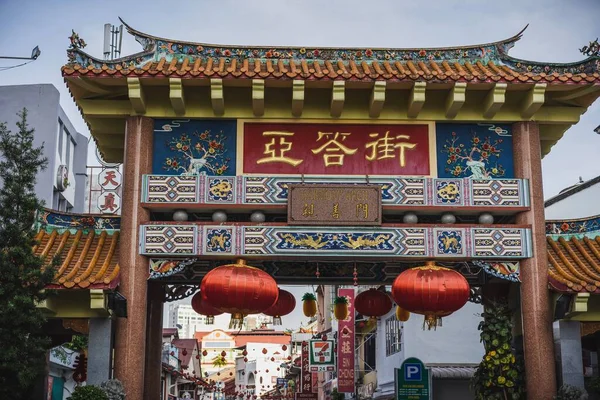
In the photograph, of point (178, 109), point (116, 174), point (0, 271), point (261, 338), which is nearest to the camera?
point (0, 271)

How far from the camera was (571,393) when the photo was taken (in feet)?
37.5

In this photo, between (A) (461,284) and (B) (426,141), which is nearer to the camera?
(A) (461,284)

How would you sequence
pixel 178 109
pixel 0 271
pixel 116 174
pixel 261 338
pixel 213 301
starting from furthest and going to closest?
1. pixel 261 338
2. pixel 116 174
3. pixel 178 109
4. pixel 213 301
5. pixel 0 271

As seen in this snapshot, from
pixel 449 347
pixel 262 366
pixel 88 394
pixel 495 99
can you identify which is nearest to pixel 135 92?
pixel 88 394

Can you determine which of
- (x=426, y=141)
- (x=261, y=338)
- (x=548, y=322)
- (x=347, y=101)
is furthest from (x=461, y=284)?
(x=261, y=338)

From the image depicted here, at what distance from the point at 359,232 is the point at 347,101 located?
2.27 m

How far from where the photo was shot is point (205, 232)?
12.3 meters

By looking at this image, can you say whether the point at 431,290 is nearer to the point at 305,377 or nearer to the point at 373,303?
the point at 373,303

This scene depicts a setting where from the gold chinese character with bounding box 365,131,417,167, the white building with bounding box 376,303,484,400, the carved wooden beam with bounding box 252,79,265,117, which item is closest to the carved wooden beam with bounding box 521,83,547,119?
the gold chinese character with bounding box 365,131,417,167

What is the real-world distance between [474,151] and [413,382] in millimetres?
9574

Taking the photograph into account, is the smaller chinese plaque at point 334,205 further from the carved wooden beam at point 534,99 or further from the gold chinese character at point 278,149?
the carved wooden beam at point 534,99

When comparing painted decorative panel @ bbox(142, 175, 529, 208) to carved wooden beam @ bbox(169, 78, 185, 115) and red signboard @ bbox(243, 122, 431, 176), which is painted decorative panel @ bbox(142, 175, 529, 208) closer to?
red signboard @ bbox(243, 122, 431, 176)

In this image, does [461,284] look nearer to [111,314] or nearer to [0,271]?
[111,314]

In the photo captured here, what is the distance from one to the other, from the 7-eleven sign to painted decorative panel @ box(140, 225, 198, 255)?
19.4 m
